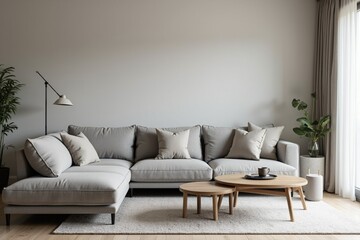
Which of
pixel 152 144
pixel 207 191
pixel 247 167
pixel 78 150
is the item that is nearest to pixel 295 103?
pixel 247 167

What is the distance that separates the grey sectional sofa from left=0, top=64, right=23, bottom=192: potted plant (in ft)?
2.82

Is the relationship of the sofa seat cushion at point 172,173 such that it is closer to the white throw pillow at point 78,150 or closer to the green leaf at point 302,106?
the white throw pillow at point 78,150

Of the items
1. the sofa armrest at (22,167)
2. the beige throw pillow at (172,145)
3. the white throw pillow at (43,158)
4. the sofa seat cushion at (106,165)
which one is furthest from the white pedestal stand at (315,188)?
the sofa armrest at (22,167)

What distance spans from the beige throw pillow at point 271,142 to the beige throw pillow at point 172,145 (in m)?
0.97

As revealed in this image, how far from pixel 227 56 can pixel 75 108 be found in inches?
89.5

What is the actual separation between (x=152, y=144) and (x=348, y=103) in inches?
98.6

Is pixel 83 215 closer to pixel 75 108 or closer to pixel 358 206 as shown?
pixel 75 108

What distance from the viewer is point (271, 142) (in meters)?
5.56

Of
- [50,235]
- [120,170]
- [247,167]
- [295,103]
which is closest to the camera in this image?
[50,235]

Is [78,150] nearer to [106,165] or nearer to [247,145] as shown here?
[106,165]

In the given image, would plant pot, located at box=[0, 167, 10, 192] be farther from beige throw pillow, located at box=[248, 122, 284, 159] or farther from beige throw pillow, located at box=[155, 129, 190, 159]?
beige throw pillow, located at box=[248, 122, 284, 159]

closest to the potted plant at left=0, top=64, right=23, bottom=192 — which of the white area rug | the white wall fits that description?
the white wall

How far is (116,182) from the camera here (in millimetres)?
3980

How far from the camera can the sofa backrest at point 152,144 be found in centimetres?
561
